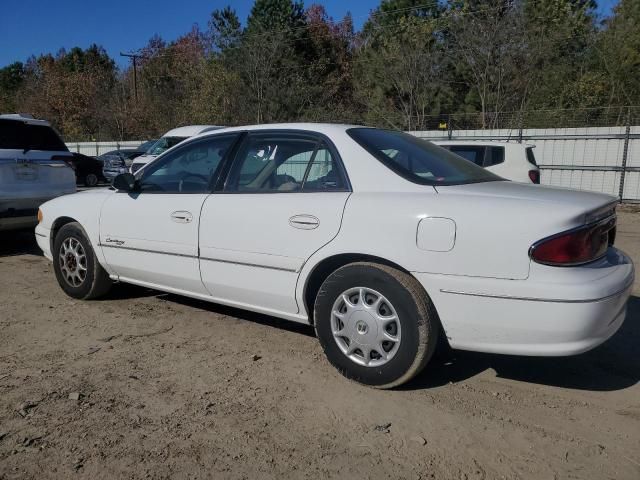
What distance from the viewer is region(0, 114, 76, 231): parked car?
6699 mm

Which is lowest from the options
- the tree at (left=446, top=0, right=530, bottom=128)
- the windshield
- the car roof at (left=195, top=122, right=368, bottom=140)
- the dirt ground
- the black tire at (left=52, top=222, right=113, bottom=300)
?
the dirt ground

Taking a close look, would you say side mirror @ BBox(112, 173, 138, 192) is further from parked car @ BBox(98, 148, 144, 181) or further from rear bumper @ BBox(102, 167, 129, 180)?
rear bumper @ BBox(102, 167, 129, 180)

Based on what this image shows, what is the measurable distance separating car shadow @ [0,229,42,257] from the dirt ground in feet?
11.5

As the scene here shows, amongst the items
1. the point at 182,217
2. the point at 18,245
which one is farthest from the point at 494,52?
the point at 182,217

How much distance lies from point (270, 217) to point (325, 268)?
499 millimetres

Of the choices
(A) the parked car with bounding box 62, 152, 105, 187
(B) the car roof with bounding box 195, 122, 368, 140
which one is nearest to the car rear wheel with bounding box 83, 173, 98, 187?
(A) the parked car with bounding box 62, 152, 105, 187

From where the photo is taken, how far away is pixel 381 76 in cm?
2861

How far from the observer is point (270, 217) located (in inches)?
139

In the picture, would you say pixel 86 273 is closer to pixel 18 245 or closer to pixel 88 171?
pixel 18 245

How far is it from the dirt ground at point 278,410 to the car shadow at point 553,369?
14 mm

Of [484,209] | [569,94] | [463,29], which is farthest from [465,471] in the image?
[463,29]

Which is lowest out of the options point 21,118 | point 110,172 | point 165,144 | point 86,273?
point 86,273

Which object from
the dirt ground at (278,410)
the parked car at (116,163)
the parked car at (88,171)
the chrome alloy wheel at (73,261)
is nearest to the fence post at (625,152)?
the dirt ground at (278,410)

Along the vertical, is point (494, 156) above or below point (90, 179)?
above
